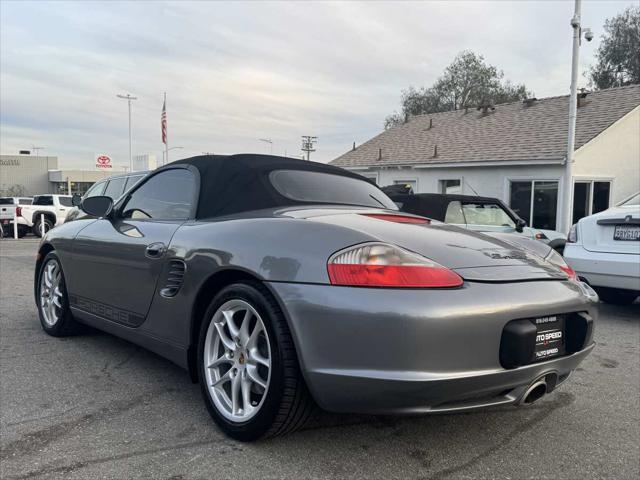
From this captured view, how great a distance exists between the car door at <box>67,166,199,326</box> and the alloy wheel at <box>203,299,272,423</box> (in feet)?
2.10

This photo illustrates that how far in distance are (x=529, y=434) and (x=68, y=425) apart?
2.37m

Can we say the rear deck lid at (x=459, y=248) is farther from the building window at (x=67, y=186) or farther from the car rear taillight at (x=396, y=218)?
the building window at (x=67, y=186)

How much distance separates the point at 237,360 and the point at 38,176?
58273mm

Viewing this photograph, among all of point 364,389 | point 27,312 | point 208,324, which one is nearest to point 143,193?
point 208,324

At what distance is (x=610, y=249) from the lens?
18.7ft

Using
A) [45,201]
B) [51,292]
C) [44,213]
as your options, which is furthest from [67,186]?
[51,292]

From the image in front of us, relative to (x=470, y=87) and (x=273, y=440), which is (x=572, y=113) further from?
(x=470, y=87)

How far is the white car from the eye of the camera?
5492mm

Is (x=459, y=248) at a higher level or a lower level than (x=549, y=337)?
higher

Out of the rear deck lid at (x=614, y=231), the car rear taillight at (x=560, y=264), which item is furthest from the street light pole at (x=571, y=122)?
the car rear taillight at (x=560, y=264)

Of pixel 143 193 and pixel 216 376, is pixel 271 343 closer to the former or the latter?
pixel 216 376

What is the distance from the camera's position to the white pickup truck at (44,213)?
1970 centimetres

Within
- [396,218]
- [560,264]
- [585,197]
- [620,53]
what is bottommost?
[560,264]

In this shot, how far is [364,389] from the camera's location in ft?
7.18
